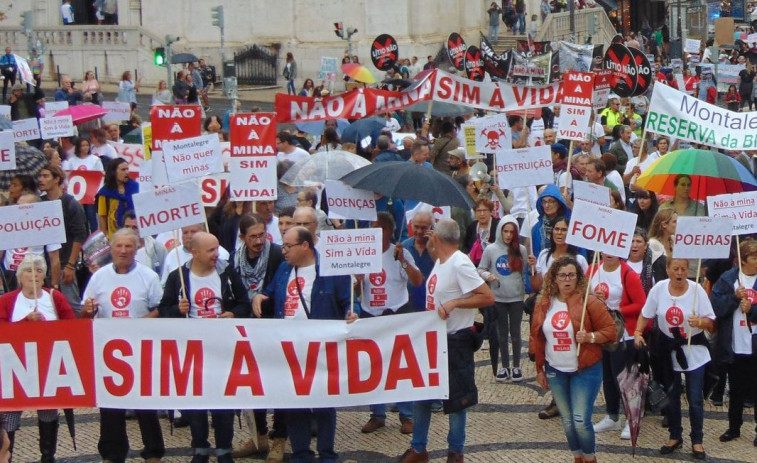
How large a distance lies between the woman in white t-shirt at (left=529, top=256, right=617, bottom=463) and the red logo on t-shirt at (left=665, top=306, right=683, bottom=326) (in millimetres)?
879

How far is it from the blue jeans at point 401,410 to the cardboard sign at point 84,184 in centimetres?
601

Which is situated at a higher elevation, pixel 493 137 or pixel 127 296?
pixel 493 137

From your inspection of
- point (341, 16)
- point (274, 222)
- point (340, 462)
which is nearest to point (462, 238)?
point (274, 222)

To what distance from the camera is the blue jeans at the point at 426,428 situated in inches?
362

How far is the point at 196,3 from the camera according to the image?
4497 centimetres

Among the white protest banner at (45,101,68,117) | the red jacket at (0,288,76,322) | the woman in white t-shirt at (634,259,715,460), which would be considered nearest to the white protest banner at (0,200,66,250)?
the red jacket at (0,288,76,322)

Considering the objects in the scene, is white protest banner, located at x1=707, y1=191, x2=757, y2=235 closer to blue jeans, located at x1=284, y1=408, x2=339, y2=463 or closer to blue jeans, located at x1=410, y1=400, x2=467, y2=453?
blue jeans, located at x1=410, y1=400, x2=467, y2=453

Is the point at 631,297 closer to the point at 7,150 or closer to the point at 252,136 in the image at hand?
the point at 252,136

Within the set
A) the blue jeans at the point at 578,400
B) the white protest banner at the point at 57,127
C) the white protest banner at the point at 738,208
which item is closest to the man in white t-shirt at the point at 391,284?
the blue jeans at the point at 578,400

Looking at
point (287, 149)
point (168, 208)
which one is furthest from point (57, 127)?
point (168, 208)

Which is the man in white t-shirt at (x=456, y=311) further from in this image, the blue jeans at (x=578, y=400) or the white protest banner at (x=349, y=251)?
the blue jeans at (x=578, y=400)

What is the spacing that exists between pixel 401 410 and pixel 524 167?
3.10m

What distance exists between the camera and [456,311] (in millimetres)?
9172

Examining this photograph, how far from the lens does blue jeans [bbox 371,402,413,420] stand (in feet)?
34.0
